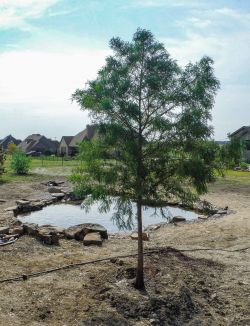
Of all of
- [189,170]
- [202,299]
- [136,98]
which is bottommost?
[202,299]

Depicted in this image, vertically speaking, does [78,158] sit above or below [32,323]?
above

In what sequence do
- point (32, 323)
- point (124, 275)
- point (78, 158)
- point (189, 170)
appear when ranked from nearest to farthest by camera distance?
point (32, 323), point (189, 170), point (78, 158), point (124, 275)

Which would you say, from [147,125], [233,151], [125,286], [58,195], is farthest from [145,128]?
[58,195]

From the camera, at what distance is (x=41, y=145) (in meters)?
84.9

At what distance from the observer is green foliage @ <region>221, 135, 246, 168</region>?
792cm

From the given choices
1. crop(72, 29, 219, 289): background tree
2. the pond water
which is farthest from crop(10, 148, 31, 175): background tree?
crop(72, 29, 219, 289): background tree

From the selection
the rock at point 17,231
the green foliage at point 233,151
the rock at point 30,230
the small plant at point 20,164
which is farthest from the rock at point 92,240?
the small plant at point 20,164

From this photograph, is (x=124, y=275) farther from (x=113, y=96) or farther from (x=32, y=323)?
(x=113, y=96)

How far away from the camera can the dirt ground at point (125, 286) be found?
7.68m

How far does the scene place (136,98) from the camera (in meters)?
8.27

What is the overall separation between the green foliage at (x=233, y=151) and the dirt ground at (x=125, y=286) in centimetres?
293

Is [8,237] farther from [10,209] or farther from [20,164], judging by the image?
[20,164]

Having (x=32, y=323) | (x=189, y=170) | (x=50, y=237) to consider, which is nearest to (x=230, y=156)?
(x=189, y=170)

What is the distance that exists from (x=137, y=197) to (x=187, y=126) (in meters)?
1.72
